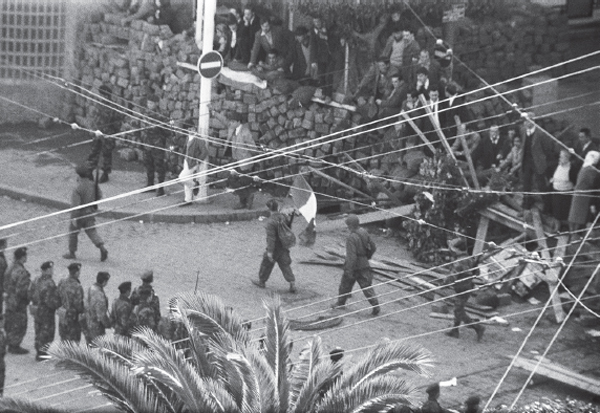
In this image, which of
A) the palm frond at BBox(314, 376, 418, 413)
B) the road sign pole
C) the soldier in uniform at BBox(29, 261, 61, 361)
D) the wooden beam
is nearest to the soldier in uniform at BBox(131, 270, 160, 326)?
the soldier in uniform at BBox(29, 261, 61, 361)

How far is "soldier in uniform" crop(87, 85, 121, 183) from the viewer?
28.3 meters

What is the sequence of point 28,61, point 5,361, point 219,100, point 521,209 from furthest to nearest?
1. point 28,61
2. point 219,100
3. point 521,209
4. point 5,361

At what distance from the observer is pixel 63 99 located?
3259cm

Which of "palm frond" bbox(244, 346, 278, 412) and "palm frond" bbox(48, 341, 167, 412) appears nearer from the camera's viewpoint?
"palm frond" bbox(244, 346, 278, 412)

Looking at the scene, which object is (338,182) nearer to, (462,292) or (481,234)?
(481,234)

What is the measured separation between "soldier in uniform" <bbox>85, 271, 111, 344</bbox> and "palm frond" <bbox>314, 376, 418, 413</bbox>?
4262mm

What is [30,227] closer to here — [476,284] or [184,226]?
[184,226]

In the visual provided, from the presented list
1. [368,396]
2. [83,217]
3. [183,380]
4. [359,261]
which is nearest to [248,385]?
[183,380]

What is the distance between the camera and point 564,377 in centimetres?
2158

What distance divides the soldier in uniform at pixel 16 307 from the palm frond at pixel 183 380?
159 inches

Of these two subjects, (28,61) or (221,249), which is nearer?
(221,249)

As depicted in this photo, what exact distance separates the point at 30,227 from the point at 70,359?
8657 mm

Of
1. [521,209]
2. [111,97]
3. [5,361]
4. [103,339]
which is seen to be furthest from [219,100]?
[103,339]

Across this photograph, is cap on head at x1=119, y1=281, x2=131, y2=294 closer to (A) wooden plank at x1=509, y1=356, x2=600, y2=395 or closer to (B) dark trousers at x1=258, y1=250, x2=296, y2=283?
(B) dark trousers at x1=258, y1=250, x2=296, y2=283
